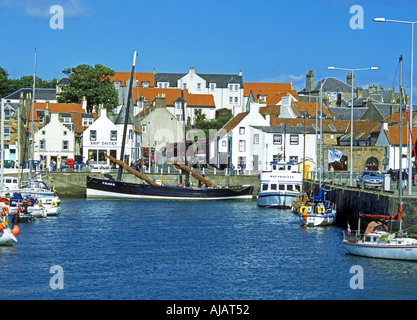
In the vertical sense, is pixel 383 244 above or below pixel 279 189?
below

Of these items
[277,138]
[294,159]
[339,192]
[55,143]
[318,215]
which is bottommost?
[318,215]

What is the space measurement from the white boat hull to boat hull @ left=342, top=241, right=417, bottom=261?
1920 centimetres

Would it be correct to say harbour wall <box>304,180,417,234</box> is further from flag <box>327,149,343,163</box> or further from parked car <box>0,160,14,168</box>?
parked car <box>0,160,14,168</box>

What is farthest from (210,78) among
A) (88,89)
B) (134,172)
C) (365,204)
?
(365,204)

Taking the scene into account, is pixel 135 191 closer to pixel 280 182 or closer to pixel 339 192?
pixel 280 182

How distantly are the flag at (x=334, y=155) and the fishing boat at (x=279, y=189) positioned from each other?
2155 centimetres

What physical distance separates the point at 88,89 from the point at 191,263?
96848 mm

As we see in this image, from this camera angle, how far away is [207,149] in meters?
116

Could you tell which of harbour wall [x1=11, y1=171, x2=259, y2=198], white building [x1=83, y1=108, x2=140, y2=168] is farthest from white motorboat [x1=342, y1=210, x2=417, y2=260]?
white building [x1=83, y1=108, x2=140, y2=168]

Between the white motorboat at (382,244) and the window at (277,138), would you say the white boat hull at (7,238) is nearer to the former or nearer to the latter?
the white motorboat at (382,244)

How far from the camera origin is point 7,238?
40.2 metres

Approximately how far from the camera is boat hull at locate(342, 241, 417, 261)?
3478 cm

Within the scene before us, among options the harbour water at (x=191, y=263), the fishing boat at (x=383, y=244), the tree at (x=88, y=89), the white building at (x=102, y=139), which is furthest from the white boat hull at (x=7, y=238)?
the tree at (x=88, y=89)
